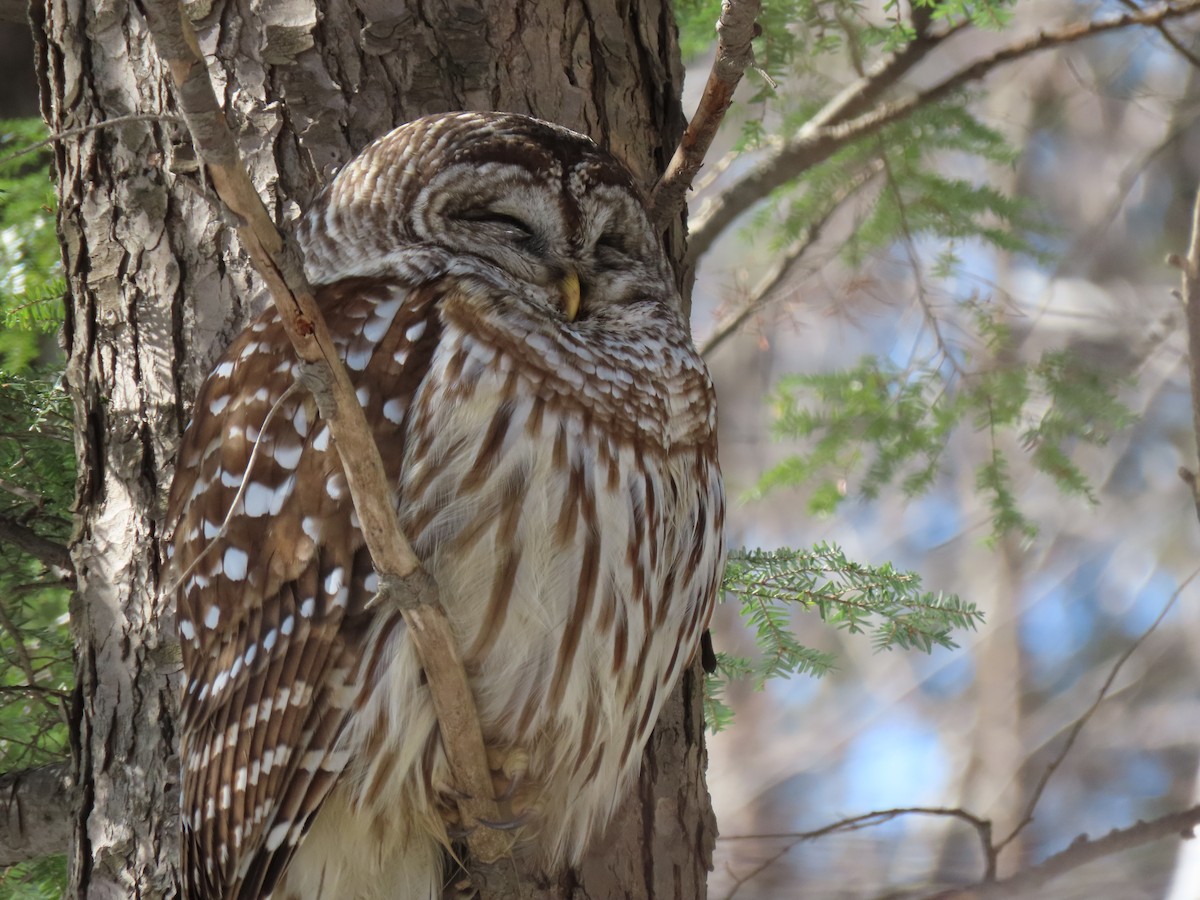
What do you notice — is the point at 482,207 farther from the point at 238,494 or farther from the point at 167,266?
the point at 238,494

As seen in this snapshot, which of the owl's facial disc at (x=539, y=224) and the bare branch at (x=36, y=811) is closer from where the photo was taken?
the owl's facial disc at (x=539, y=224)

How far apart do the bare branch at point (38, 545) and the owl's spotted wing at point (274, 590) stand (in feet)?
2.30

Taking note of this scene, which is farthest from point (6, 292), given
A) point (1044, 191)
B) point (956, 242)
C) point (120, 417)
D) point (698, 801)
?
point (1044, 191)

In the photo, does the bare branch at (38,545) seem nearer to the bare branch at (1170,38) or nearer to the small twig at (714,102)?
the small twig at (714,102)

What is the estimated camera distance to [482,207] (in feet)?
8.46

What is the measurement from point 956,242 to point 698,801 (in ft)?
8.16

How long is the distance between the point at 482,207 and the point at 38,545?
135 centimetres

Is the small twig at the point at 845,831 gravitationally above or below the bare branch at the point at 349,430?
below

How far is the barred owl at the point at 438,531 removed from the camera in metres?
2.20

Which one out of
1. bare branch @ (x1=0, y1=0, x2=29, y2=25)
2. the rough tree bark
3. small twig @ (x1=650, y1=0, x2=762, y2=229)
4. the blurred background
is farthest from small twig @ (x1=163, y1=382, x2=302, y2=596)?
the blurred background

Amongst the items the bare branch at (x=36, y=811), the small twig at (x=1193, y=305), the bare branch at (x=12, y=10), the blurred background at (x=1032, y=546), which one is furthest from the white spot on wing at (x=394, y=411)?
the blurred background at (x=1032, y=546)

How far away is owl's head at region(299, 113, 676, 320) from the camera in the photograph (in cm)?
249

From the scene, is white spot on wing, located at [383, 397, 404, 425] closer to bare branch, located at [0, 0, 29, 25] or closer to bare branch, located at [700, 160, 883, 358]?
bare branch, located at [0, 0, 29, 25]

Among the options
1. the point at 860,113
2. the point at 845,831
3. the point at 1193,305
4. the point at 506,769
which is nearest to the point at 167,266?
the point at 506,769
